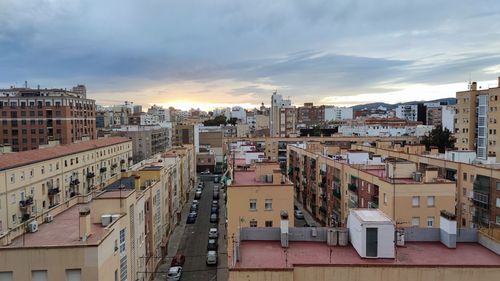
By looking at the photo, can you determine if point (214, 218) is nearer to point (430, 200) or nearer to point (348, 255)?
point (430, 200)

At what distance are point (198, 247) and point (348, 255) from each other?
29.0 m

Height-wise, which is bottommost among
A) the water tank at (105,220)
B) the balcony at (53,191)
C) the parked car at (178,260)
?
the parked car at (178,260)

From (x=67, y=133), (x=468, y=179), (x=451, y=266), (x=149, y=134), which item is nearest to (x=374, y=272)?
(x=451, y=266)

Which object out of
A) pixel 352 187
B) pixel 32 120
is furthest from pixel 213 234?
pixel 32 120

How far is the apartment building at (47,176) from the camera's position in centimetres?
3624

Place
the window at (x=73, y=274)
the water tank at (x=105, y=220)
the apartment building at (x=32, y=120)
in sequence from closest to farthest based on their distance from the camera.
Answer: the window at (x=73, y=274) < the water tank at (x=105, y=220) < the apartment building at (x=32, y=120)

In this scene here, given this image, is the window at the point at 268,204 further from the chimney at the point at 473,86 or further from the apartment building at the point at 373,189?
the chimney at the point at 473,86

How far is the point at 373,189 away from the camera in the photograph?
3497cm

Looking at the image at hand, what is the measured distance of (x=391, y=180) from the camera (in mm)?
32375

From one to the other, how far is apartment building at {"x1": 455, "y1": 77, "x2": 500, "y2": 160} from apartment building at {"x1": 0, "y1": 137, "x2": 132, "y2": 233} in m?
57.1

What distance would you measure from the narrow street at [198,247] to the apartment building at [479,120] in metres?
42.0

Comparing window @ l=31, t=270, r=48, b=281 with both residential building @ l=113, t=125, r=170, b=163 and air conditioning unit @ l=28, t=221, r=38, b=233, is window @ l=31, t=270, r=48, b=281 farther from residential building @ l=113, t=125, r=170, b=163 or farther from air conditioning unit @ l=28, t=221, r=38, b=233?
residential building @ l=113, t=125, r=170, b=163

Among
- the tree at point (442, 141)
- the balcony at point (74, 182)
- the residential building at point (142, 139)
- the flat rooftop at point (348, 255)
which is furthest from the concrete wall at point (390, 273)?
the residential building at point (142, 139)

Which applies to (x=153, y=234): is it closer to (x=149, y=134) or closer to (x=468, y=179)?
(x=468, y=179)
